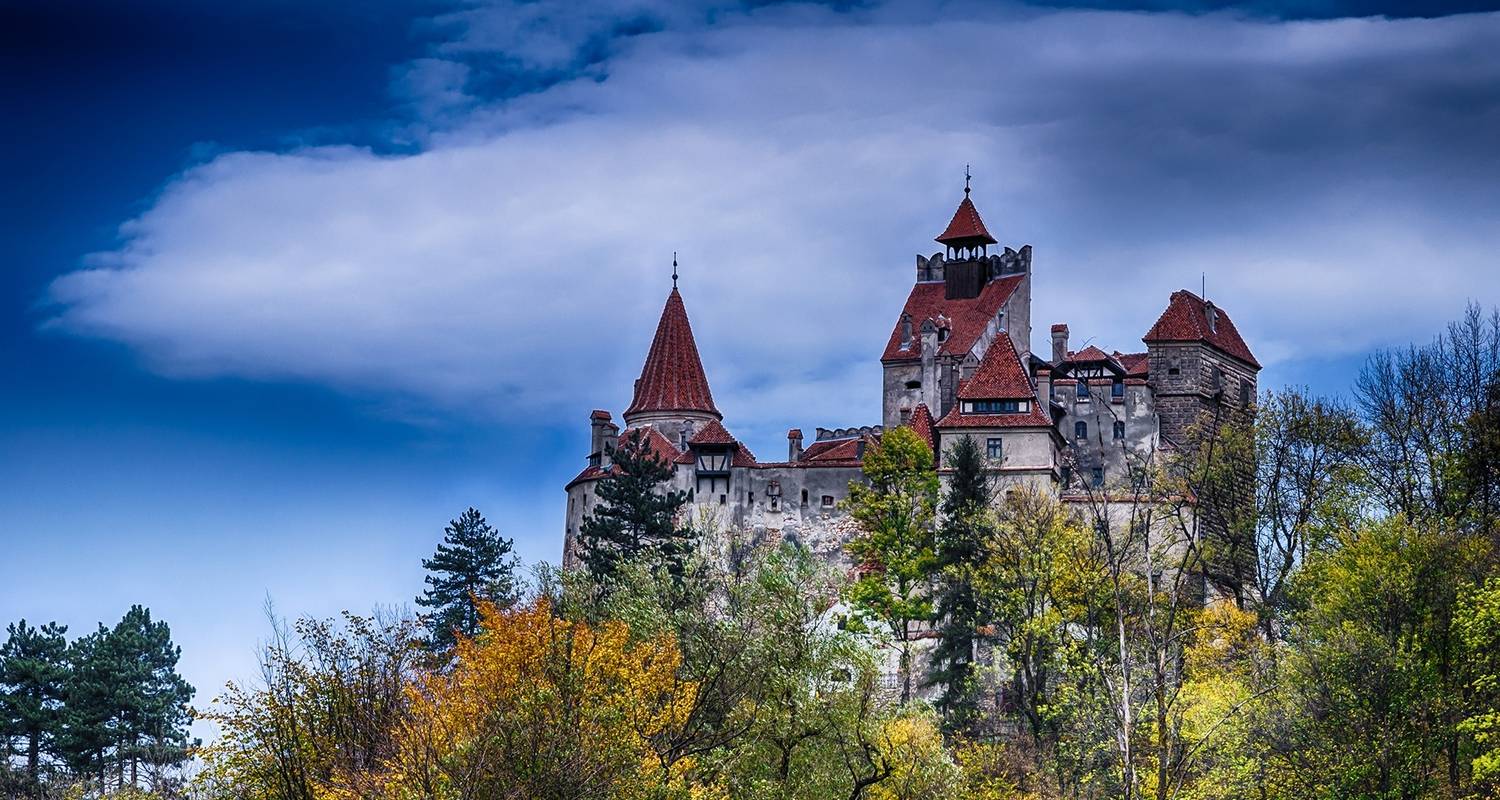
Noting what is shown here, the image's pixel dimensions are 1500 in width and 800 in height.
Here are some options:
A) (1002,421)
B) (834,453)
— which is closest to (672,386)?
(834,453)

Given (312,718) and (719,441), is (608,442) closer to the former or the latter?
(719,441)

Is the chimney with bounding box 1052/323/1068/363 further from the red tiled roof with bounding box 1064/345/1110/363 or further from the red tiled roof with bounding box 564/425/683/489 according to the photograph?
the red tiled roof with bounding box 564/425/683/489

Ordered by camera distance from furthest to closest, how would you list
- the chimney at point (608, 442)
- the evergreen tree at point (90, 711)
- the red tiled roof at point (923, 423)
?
the chimney at point (608, 442) < the red tiled roof at point (923, 423) < the evergreen tree at point (90, 711)

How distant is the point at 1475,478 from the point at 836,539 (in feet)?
119

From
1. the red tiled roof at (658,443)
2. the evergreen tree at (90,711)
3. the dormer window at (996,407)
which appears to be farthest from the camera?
the red tiled roof at (658,443)

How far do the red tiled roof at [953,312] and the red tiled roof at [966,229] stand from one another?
2.62 m

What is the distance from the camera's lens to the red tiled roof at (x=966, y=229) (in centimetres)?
10281

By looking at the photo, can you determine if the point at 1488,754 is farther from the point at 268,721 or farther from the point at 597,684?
the point at 268,721

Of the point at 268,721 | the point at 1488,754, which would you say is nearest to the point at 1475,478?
the point at 1488,754

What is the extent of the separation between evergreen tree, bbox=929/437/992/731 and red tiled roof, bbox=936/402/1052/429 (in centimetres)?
1398

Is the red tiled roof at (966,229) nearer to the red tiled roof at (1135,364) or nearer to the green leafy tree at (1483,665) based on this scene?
the red tiled roof at (1135,364)

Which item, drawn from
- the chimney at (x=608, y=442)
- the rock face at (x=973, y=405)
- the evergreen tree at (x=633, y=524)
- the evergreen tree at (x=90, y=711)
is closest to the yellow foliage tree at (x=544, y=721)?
the evergreen tree at (x=633, y=524)

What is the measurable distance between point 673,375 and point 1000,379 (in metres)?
19.6

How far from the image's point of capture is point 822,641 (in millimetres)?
47812
